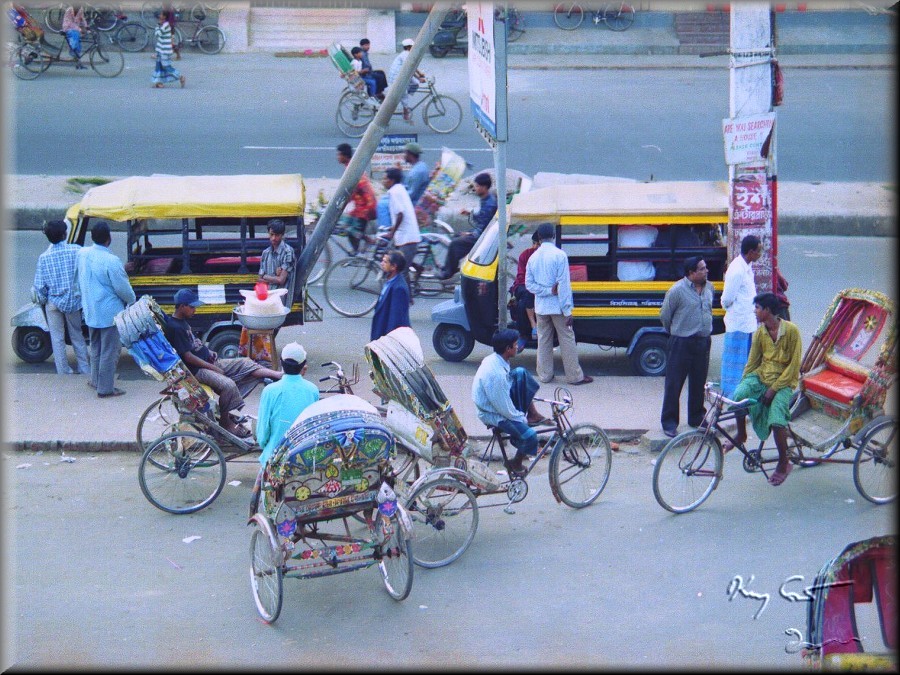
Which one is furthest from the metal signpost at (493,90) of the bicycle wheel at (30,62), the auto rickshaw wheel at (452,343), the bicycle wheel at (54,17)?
the bicycle wheel at (54,17)

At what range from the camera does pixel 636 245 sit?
34.2 feet

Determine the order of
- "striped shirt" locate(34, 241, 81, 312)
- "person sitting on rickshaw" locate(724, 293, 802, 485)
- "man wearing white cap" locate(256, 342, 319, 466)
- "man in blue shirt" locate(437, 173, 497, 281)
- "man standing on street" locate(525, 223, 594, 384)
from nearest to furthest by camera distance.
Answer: "man wearing white cap" locate(256, 342, 319, 466) < "person sitting on rickshaw" locate(724, 293, 802, 485) < "man standing on street" locate(525, 223, 594, 384) < "striped shirt" locate(34, 241, 81, 312) < "man in blue shirt" locate(437, 173, 497, 281)

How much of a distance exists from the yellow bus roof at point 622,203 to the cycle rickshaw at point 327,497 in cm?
452

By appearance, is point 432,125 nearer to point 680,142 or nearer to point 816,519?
point 680,142

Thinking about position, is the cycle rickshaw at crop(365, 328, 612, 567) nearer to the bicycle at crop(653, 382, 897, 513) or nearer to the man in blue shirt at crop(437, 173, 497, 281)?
the bicycle at crop(653, 382, 897, 513)

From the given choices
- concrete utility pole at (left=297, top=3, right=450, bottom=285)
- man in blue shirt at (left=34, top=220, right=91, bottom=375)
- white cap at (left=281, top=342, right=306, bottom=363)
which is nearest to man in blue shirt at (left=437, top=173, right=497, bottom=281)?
concrete utility pole at (left=297, top=3, right=450, bottom=285)

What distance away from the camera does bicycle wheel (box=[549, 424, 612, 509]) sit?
7516 mm

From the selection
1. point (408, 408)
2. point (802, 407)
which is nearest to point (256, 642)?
point (408, 408)

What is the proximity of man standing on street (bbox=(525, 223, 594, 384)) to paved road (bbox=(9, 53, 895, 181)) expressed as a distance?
8068mm

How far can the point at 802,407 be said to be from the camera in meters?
8.34

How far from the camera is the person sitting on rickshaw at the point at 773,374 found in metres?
7.68

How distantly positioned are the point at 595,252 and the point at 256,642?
6.27 m

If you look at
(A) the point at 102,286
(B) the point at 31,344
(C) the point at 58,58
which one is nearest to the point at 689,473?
(A) the point at 102,286

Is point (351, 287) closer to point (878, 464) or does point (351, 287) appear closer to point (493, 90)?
point (493, 90)
